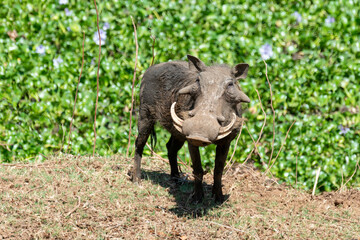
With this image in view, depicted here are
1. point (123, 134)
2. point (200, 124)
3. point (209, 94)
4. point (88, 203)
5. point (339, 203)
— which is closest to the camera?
point (200, 124)

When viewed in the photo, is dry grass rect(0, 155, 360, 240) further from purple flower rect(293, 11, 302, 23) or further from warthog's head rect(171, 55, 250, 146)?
purple flower rect(293, 11, 302, 23)

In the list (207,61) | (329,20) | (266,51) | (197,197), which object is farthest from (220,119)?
(329,20)

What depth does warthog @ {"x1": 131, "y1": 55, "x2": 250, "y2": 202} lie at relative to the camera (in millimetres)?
3668

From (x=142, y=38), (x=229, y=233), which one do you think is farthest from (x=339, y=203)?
(x=142, y=38)

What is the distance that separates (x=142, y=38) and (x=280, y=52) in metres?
1.81

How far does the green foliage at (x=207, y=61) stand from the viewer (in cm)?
637

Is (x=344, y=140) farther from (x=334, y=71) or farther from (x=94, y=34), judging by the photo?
(x=94, y=34)

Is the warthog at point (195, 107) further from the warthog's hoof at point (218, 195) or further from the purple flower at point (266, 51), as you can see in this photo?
the purple flower at point (266, 51)

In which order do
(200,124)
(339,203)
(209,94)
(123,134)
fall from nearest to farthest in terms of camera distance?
(200,124) < (209,94) < (339,203) < (123,134)

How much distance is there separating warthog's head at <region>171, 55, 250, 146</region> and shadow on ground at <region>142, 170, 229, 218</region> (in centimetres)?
86

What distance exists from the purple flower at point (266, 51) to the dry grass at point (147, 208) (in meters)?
1.74

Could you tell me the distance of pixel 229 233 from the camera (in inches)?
156

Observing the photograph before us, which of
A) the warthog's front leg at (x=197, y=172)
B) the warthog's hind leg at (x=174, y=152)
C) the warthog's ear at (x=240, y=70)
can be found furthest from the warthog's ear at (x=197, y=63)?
the warthog's hind leg at (x=174, y=152)

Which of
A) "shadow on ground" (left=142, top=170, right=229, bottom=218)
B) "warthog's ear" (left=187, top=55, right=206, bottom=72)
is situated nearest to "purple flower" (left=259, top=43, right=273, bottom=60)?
"shadow on ground" (left=142, top=170, right=229, bottom=218)
